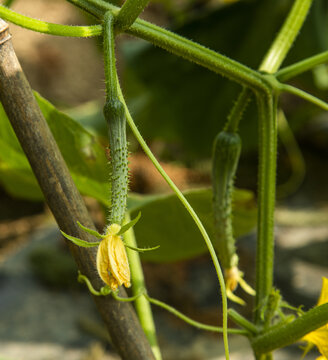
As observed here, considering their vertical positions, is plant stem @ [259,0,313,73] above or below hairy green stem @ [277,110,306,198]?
below

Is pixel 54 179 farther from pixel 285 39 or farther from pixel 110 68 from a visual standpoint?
pixel 285 39

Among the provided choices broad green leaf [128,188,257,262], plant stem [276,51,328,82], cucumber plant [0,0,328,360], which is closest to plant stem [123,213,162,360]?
cucumber plant [0,0,328,360]

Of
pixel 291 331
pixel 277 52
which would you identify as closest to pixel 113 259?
pixel 291 331

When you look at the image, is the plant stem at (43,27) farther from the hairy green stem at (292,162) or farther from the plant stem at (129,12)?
the hairy green stem at (292,162)

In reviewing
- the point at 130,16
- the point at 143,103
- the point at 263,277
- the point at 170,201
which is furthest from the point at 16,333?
the point at 130,16

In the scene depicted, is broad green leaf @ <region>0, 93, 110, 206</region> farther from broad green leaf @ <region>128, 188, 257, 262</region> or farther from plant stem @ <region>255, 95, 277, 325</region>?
plant stem @ <region>255, 95, 277, 325</region>

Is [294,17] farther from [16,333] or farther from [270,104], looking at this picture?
[16,333]
